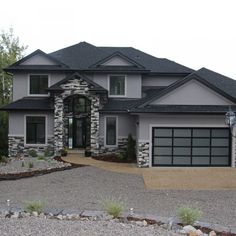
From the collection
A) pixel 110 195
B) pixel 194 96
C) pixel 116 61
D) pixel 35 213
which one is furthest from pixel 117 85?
pixel 35 213

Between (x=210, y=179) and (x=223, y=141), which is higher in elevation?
(x=223, y=141)

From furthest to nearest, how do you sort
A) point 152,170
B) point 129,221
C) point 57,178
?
point 152,170, point 57,178, point 129,221

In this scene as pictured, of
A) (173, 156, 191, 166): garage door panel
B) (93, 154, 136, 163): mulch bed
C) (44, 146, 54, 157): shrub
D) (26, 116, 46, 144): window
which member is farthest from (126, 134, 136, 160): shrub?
(26, 116, 46, 144): window

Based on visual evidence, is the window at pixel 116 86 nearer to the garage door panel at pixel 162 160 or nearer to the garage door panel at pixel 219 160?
the garage door panel at pixel 162 160

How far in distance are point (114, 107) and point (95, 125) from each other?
5.45 ft

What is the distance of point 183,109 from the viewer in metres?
20.1

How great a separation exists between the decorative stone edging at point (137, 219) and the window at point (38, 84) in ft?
56.6

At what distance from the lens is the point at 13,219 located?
26.2 feet

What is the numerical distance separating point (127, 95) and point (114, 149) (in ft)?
11.8

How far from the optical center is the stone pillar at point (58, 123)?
2391cm

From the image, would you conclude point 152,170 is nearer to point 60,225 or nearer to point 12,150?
point 12,150

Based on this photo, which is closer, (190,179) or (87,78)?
(190,179)

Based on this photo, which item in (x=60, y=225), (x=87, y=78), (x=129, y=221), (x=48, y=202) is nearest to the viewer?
(x=60, y=225)

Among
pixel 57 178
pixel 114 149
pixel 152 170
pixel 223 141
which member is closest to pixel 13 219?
pixel 57 178
